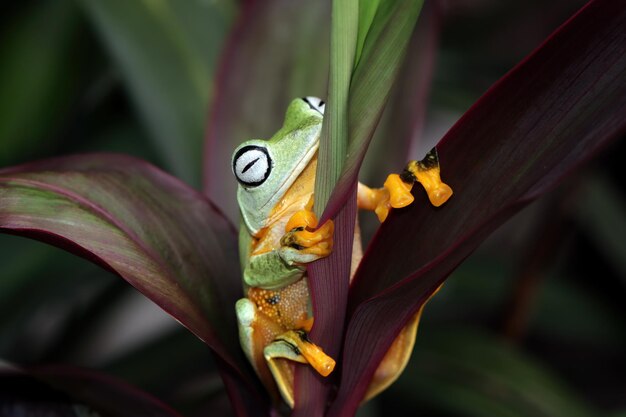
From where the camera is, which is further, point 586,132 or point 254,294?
point 254,294

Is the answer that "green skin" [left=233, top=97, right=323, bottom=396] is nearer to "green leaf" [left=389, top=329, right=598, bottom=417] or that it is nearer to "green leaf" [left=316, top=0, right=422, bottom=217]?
"green leaf" [left=316, top=0, right=422, bottom=217]

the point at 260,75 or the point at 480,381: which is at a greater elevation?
the point at 260,75

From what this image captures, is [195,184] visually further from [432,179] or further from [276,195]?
[432,179]

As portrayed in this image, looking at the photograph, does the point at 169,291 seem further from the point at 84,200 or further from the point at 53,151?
the point at 53,151

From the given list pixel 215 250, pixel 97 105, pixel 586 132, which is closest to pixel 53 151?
pixel 97 105

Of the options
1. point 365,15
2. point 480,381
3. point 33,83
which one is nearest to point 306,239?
point 365,15

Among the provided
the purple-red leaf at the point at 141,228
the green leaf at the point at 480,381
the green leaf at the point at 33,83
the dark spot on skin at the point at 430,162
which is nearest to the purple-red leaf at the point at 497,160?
the dark spot on skin at the point at 430,162

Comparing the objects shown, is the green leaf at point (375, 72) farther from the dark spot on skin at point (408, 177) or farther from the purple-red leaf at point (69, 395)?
the purple-red leaf at point (69, 395)

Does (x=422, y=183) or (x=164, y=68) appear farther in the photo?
(x=164, y=68)
